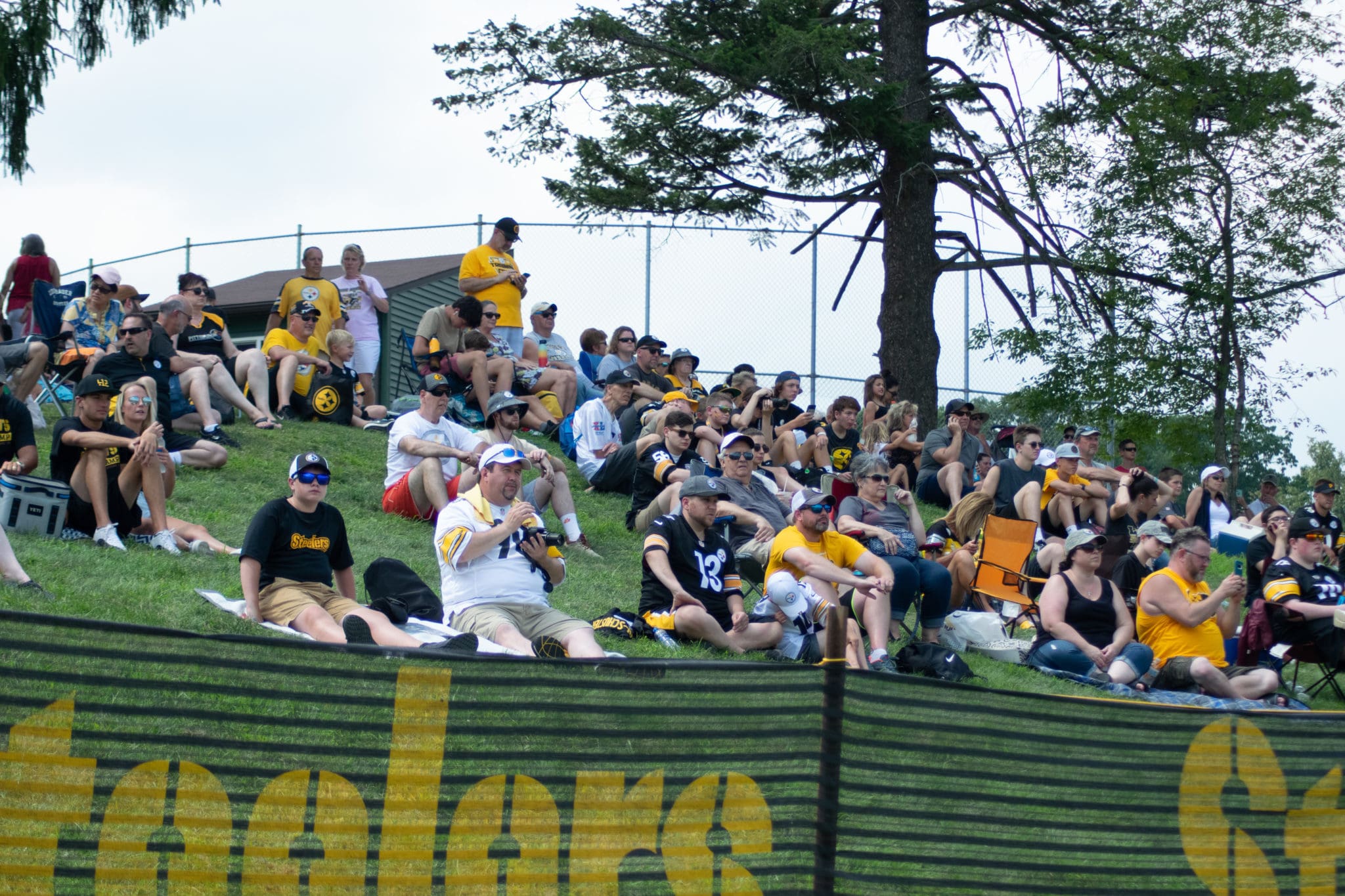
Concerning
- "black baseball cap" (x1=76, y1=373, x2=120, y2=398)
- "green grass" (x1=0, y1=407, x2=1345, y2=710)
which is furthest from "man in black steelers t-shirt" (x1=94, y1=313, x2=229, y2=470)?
"black baseball cap" (x1=76, y1=373, x2=120, y2=398)

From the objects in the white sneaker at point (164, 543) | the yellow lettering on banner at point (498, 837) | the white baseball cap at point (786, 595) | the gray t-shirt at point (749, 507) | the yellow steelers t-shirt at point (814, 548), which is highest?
the gray t-shirt at point (749, 507)

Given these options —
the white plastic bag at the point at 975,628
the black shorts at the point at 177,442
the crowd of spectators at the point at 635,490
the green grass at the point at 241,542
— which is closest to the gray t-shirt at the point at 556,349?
the crowd of spectators at the point at 635,490

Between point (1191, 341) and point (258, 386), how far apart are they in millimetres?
10570

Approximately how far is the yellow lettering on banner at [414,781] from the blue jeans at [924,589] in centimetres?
590

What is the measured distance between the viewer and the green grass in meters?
6.83

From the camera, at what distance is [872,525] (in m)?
9.45

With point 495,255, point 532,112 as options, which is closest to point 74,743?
point 495,255

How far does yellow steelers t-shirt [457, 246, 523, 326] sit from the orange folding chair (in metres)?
6.01

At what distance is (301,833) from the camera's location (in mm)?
3377

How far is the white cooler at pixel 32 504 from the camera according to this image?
7961 millimetres

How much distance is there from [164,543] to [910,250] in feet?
39.0

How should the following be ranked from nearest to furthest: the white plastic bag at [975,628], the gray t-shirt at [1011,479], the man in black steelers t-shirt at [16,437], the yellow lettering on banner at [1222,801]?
the yellow lettering on banner at [1222,801]
the man in black steelers t-shirt at [16,437]
the white plastic bag at [975,628]
the gray t-shirt at [1011,479]

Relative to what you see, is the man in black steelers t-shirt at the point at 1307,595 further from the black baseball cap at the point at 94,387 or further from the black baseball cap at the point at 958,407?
the black baseball cap at the point at 94,387

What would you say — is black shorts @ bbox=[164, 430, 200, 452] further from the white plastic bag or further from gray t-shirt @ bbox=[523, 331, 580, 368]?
the white plastic bag
